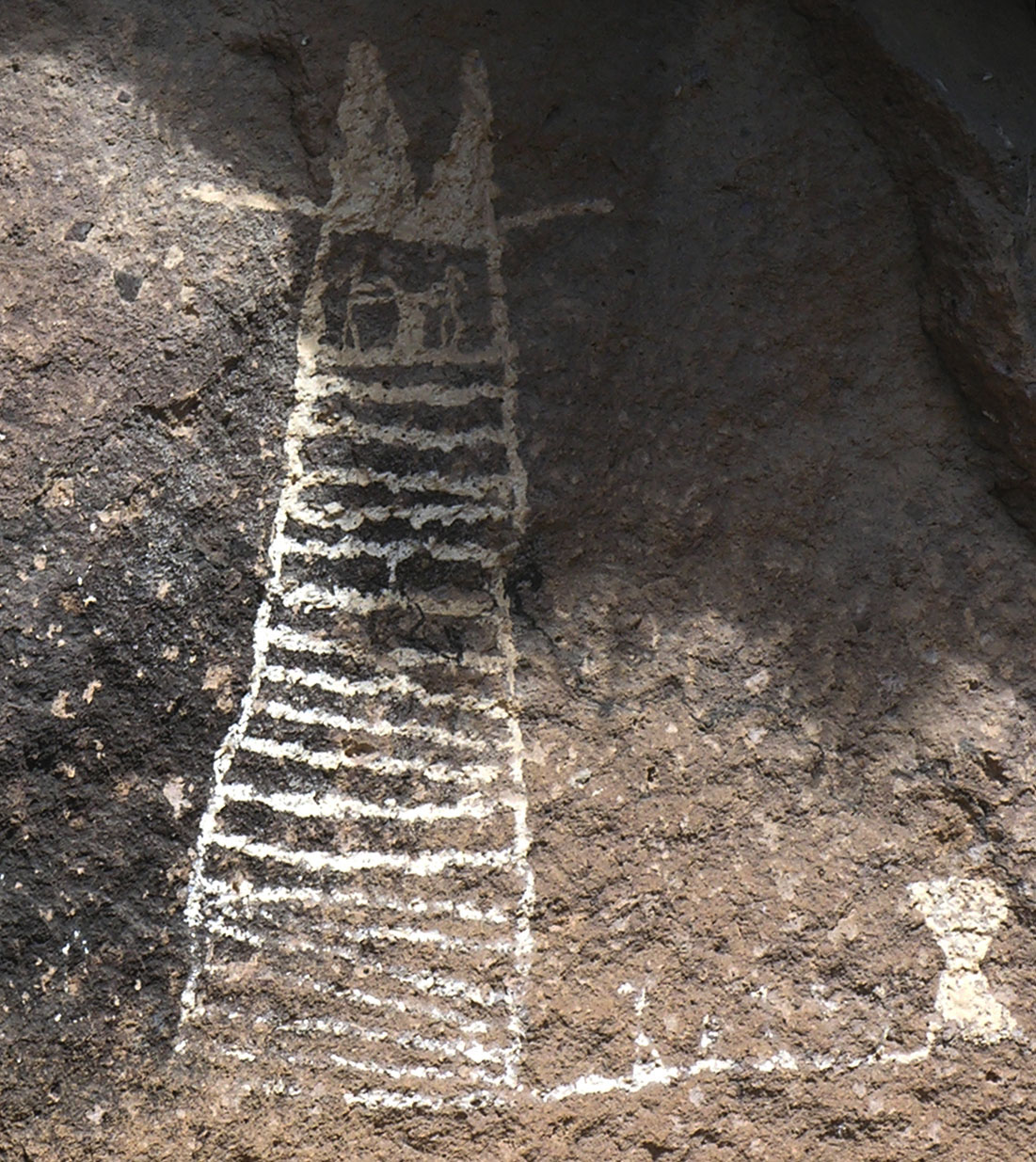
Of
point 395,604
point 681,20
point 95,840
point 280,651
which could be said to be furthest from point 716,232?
point 95,840

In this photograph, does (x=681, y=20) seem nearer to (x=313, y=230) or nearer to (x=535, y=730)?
(x=313, y=230)

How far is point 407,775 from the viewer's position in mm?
1252

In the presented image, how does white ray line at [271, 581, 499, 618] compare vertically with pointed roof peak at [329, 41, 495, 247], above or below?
below

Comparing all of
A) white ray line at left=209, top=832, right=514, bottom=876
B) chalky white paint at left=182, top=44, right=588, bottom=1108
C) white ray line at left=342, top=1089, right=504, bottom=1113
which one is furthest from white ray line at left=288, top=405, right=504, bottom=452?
white ray line at left=342, top=1089, right=504, bottom=1113

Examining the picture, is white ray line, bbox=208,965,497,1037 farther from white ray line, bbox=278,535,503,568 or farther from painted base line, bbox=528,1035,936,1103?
white ray line, bbox=278,535,503,568

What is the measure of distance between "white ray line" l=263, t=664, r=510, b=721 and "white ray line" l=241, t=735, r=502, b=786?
0.06 meters

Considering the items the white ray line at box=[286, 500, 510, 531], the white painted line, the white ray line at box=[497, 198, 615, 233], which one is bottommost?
the white painted line

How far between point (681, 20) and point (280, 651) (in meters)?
0.83

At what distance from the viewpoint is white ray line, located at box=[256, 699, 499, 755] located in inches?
49.4

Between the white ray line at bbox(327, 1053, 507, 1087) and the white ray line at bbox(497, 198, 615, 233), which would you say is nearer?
the white ray line at bbox(327, 1053, 507, 1087)

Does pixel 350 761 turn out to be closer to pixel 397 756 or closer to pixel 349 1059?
pixel 397 756

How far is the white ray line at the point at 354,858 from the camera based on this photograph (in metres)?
1.24

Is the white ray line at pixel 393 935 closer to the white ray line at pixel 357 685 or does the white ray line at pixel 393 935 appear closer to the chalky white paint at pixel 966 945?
the white ray line at pixel 357 685

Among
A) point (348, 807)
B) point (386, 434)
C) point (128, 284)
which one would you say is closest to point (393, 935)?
point (348, 807)
